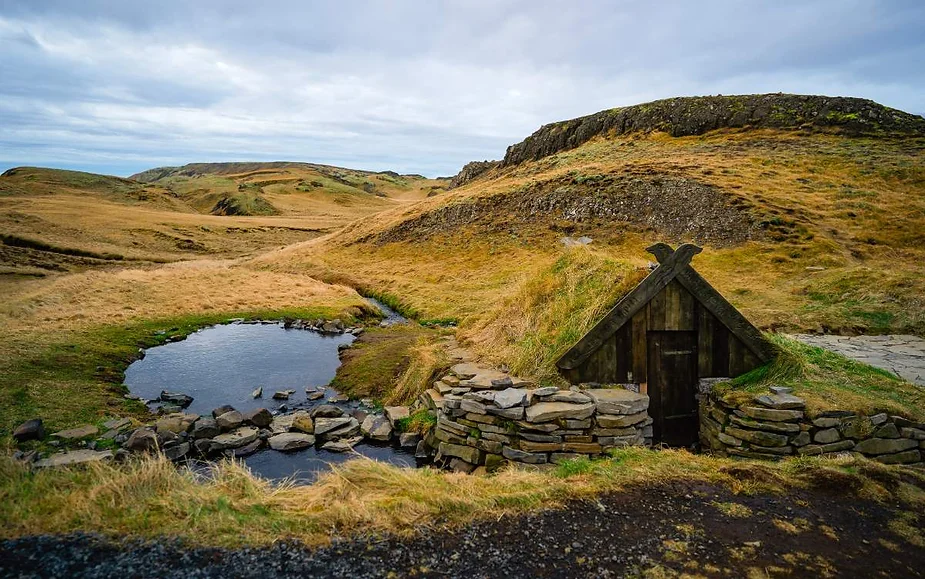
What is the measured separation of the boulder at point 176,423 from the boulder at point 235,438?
929mm

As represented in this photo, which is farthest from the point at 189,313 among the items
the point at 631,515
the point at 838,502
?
the point at 838,502

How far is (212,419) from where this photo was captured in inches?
484

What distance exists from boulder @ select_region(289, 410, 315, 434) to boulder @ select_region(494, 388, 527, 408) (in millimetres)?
5558

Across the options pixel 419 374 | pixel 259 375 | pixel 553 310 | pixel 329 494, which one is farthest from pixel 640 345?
pixel 259 375

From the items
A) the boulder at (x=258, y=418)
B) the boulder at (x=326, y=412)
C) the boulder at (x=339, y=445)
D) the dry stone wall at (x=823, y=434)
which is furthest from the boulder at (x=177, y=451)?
the dry stone wall at (x=823, y=434)

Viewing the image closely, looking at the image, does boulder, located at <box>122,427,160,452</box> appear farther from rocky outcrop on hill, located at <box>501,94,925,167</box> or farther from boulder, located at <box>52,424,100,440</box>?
rocky outcrop on hill, located at <box>501,94,925,167</box>

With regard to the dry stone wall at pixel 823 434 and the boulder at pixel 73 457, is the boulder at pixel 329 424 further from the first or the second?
the dry stone wall at pixel 823 434

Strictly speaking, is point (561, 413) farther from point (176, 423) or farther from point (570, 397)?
point (176, 423)

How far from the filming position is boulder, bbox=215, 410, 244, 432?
39.7 ft

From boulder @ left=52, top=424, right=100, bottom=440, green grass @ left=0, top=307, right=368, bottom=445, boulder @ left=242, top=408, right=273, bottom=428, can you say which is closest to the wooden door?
boulder @ left=242, top=408, right=273, bottom=428

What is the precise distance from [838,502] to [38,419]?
50.4ft

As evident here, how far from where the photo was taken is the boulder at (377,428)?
11.8 metres

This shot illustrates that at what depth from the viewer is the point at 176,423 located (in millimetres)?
11984

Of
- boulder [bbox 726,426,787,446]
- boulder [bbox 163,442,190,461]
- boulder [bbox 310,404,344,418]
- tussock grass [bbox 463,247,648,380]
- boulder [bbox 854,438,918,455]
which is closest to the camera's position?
boulder [bbox 854,438,918,455]
